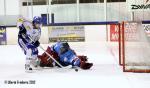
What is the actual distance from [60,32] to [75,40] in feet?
2.16

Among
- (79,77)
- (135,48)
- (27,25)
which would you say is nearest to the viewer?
(79,77)

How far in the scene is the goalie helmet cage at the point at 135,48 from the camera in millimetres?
6988

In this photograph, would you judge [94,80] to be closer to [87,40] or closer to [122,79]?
[122,79]

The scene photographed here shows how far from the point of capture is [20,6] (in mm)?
15930

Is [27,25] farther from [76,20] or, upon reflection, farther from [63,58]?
[76,20]

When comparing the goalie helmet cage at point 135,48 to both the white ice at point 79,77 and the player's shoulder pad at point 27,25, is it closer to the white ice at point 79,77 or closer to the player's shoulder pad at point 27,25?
the white ice at point 79,77

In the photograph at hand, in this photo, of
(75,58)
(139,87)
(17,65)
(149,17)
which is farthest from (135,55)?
(149,17)

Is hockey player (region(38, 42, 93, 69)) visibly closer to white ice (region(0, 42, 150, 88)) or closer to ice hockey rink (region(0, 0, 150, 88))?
white ice (region(0, 42, 150, 88))

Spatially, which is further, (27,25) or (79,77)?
(27,25)

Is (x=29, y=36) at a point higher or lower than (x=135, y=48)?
higher

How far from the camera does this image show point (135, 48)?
7.09 meters

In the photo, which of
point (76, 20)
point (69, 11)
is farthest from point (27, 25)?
point (69, 11)

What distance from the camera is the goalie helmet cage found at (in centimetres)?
699

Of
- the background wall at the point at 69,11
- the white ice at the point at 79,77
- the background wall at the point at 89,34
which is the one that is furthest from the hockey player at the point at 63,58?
the background wall at the point at 69,11
